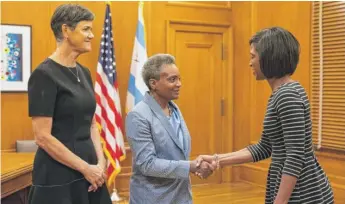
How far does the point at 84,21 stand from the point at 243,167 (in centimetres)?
431

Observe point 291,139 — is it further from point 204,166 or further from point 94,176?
point 94,176

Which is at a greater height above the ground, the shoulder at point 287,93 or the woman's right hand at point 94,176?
the shoulder at point 287,93

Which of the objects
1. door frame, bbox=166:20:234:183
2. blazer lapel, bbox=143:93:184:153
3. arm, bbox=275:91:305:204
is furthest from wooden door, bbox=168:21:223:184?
arm, bbox=275:91:305:204

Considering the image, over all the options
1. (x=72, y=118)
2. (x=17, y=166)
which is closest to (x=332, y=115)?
(x=17, y=166)

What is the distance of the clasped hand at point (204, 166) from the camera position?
7.11 ft

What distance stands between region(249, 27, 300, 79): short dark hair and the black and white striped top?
62 millimetres

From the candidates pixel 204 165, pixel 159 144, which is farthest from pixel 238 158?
pixel 159 144

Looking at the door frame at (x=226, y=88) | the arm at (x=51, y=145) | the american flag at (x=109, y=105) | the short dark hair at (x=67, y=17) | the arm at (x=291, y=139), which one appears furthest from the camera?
the door frame at (x=226, y=88)

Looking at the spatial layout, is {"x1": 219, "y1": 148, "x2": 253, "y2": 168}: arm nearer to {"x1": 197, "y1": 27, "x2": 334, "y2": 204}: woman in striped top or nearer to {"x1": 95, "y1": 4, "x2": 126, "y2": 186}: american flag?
{"x1": 197, "y1": 27, "x2": 334, "y2": 204}: woman in striped top

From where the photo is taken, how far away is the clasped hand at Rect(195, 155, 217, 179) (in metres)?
2.17

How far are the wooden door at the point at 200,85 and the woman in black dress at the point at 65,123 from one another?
3.67m

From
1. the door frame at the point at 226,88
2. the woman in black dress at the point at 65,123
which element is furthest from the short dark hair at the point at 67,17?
the door frame at the point at 226,88

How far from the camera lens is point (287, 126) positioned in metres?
1.62

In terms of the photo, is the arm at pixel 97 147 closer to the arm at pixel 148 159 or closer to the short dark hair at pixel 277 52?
the arm at pixel 148 159
